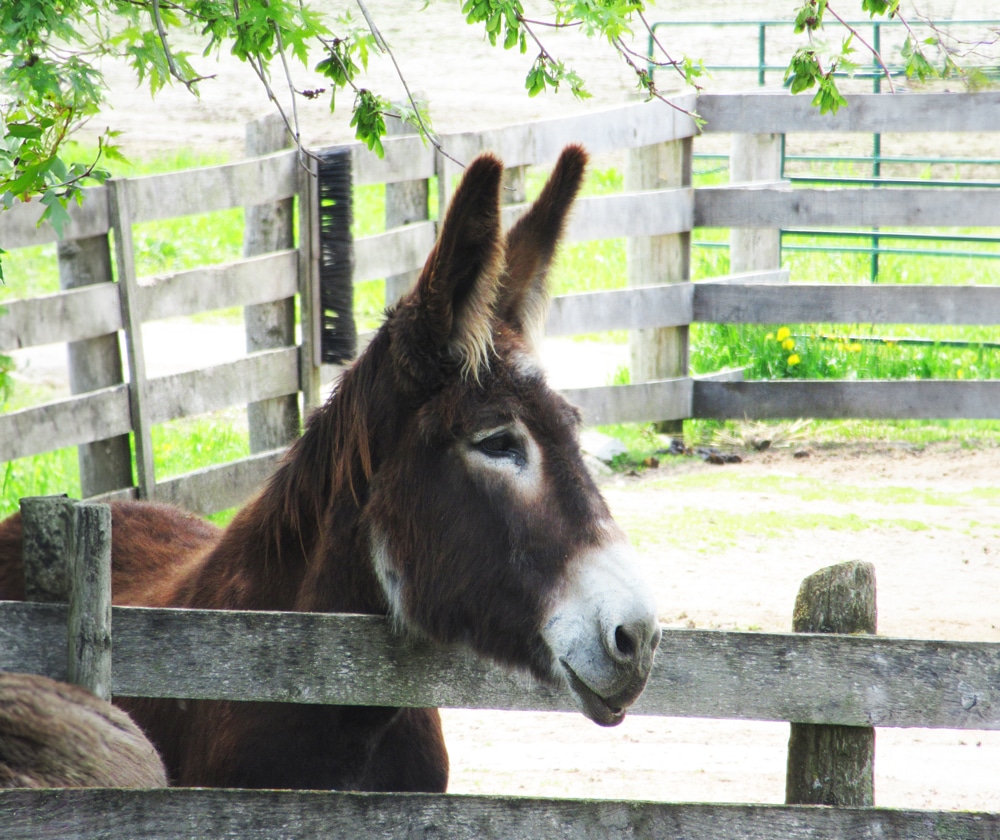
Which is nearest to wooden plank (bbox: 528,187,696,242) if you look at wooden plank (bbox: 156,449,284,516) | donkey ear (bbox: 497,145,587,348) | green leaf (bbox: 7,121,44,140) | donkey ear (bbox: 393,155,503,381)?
wooden plank (bbox: 156,449,284,516)

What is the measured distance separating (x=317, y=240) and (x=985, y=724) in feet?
16.8

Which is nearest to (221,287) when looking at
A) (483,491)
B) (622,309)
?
(622,309)

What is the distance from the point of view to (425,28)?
21406 millimetres

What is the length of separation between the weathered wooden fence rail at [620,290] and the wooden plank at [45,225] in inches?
0.6

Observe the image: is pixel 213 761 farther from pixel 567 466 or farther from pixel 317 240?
pixel 317 240

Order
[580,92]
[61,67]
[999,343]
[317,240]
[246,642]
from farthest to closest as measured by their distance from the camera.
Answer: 1. [999,343]
2. [317,240]
3. [580,92]
4. [61,67]
5. [246,642]

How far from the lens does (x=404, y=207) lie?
7.31 meters

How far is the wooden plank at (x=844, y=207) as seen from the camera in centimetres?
805

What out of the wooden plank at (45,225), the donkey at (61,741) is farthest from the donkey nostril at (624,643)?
the wooden plank at (45,225)

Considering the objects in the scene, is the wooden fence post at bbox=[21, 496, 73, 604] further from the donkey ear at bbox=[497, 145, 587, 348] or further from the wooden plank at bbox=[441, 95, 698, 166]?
the wooden plank at bbox=[441, 95, 698, 166]

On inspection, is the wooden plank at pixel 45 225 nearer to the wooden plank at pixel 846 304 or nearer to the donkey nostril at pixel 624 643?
the donkey nostril at pixel 624 643

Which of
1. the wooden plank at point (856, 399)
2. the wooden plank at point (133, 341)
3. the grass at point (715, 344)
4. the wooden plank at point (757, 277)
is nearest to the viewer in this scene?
the wooden plank at point (133, 341)

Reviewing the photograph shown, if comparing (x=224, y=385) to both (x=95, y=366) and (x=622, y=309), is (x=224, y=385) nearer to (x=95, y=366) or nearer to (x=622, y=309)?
(x=95, y=366)

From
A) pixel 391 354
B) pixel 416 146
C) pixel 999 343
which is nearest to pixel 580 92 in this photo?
pixel 391 354
